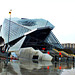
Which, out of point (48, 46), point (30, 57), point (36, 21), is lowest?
point (30, 57)

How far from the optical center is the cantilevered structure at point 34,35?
5891 cm

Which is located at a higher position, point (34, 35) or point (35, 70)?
point (34, 35)

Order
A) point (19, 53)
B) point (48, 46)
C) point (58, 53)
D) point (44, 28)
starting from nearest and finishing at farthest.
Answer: point (19, 53), point (58, 53), point (44, 28), point (48, 46)

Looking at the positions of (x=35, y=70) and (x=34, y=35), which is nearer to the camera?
(x=35, y=70)

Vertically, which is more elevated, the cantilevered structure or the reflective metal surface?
the cantilevered structure

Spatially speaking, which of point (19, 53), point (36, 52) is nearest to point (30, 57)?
point (36, 52)

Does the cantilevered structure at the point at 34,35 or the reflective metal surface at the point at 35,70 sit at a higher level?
the cantilevered structure at the point at 34,35

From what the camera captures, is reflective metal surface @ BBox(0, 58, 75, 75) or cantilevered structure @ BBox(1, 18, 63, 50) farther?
cantilevered structure @ BBox(1, 18, 63, 50)

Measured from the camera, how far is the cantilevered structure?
2319 inches

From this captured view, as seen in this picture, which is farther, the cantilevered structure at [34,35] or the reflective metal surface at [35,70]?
the cantilevered structure at [34,35]

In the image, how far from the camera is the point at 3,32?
69.2 meters

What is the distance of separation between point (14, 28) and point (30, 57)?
24004mm

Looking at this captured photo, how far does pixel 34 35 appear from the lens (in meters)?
63.0

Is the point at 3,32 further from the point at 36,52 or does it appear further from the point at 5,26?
the point at 36,52
